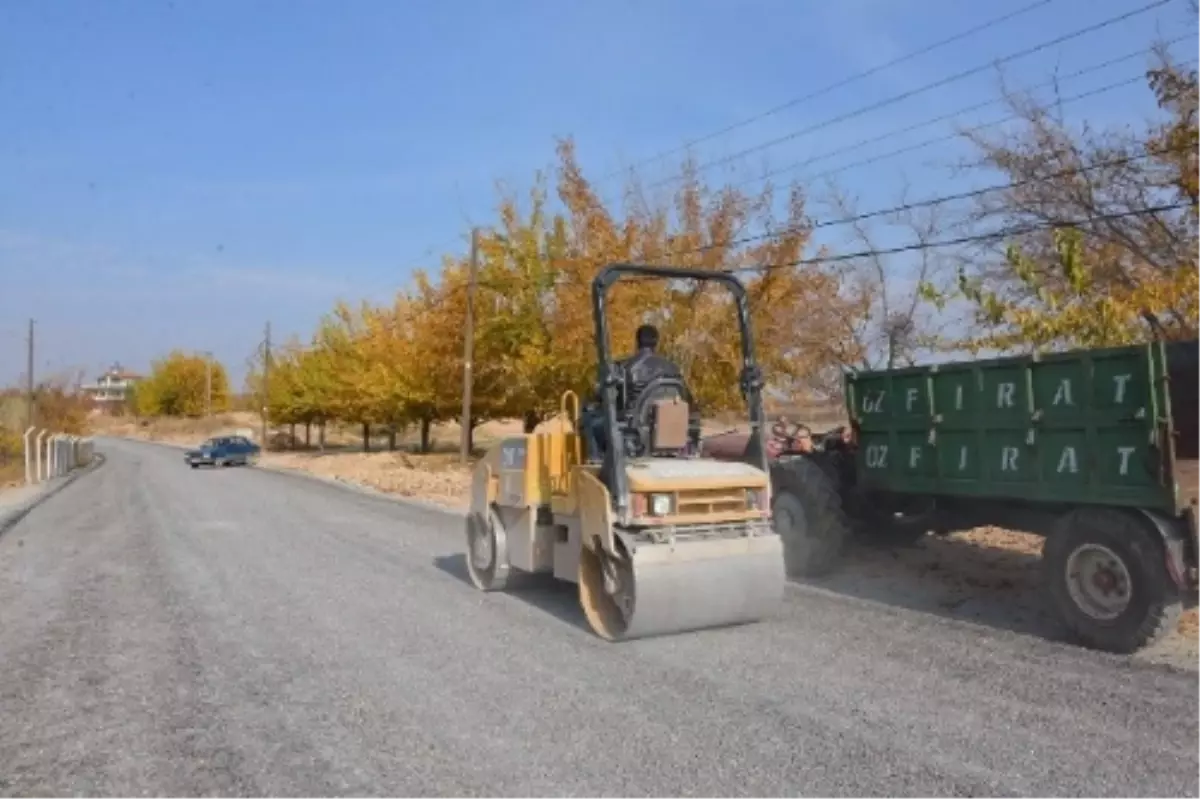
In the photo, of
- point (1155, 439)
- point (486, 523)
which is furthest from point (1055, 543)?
point (486, 523)

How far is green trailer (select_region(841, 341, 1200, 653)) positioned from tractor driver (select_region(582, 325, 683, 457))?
2.33m

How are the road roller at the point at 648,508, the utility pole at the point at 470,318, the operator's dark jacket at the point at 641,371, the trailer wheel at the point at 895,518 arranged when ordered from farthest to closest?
1. the utility pole at the point at 470,318
2. the trailer wheel at the point at 895,518
3. the operator's dark jacket at the point at 641,371
4. the road roller at the point at 648,508

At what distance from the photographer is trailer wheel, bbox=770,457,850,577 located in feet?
32.2

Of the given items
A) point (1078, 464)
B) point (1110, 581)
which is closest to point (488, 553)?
point (1078, 464)

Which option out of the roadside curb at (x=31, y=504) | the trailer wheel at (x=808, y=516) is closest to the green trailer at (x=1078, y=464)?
the trailer wheel at (x=808, y=516)

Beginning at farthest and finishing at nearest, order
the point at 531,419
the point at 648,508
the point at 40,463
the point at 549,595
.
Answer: the point at 531,419
the point at 40,463
the point at 549,595
the point at 648,508

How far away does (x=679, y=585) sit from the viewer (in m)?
7.18

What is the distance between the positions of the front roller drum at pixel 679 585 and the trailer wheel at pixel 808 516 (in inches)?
88.8

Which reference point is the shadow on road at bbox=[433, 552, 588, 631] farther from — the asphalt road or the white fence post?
the white fence post

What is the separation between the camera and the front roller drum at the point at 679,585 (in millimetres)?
7133

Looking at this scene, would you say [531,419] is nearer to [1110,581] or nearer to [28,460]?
[28,460]

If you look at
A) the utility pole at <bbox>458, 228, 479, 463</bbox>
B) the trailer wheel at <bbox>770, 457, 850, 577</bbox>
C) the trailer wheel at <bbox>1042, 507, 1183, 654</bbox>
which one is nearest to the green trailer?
the trailer wheel at <bbox>1042, 507, 1183, 654</bbox>

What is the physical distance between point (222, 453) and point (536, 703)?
4143 centimetres

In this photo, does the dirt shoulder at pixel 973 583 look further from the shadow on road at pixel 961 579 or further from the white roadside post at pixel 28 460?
the white roadside post at pixel 28 460
